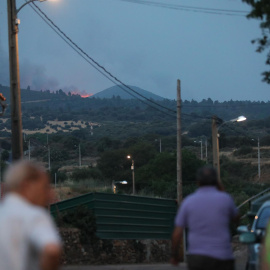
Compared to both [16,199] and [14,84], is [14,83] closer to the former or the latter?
[14,84]

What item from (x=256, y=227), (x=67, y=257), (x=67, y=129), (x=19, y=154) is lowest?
(x=67, y=257)

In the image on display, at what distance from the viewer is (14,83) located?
16.0m

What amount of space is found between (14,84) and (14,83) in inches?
1.2

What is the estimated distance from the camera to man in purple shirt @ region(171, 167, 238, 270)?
7.16m

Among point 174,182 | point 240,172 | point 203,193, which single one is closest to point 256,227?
point 203,193

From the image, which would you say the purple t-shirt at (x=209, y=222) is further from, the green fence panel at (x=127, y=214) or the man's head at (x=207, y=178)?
the green fence panel at (x=127, y=214)

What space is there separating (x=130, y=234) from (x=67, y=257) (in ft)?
10.6

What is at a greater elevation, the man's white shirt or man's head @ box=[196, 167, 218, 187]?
man's head @ box=[196, 167, 218, 187]

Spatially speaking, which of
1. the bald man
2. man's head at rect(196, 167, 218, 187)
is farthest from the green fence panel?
the bald man

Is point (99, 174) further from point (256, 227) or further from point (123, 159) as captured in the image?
point (256, 227)

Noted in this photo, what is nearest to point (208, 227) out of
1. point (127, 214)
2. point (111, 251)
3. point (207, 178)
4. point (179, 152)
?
point (207, 178)

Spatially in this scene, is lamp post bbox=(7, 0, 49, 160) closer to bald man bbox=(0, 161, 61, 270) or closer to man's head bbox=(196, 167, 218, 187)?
man's head bbox=(196, 167, 218, 187)

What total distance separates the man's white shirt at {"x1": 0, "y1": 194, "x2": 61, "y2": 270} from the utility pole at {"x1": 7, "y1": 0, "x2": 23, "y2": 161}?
11.4 metres

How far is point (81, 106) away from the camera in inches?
7554
